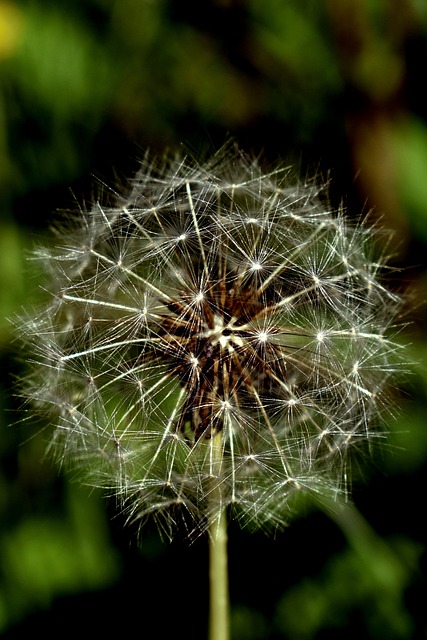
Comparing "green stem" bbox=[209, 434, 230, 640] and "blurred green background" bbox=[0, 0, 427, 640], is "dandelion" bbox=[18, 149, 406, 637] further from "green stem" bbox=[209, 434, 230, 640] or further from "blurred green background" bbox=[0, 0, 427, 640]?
"blurred green background" bbox=[0, 0, 427, 640]

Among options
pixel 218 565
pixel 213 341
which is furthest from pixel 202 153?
pixel 218 565

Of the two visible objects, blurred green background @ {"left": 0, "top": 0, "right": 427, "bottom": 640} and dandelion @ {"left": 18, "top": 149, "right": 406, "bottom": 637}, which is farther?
blurred green background @ {"left": 0, "top": 0, "right": 427, "bottom": 640}

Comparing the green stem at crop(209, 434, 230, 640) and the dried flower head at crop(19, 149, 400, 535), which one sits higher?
the dried flower head at crop(19, 149, 400, 535)

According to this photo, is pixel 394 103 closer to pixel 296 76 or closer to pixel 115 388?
pixel 296 76

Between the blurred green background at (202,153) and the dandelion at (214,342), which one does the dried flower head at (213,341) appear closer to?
the dandelion at (214,342)

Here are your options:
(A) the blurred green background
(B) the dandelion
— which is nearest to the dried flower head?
(B) the dandelion

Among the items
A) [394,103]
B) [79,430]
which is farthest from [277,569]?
[394,103]

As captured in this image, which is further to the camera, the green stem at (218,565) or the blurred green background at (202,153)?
the blurred green background at (202,153)

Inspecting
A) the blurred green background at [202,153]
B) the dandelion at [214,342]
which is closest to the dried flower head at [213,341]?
the dandelion at [214,342]
